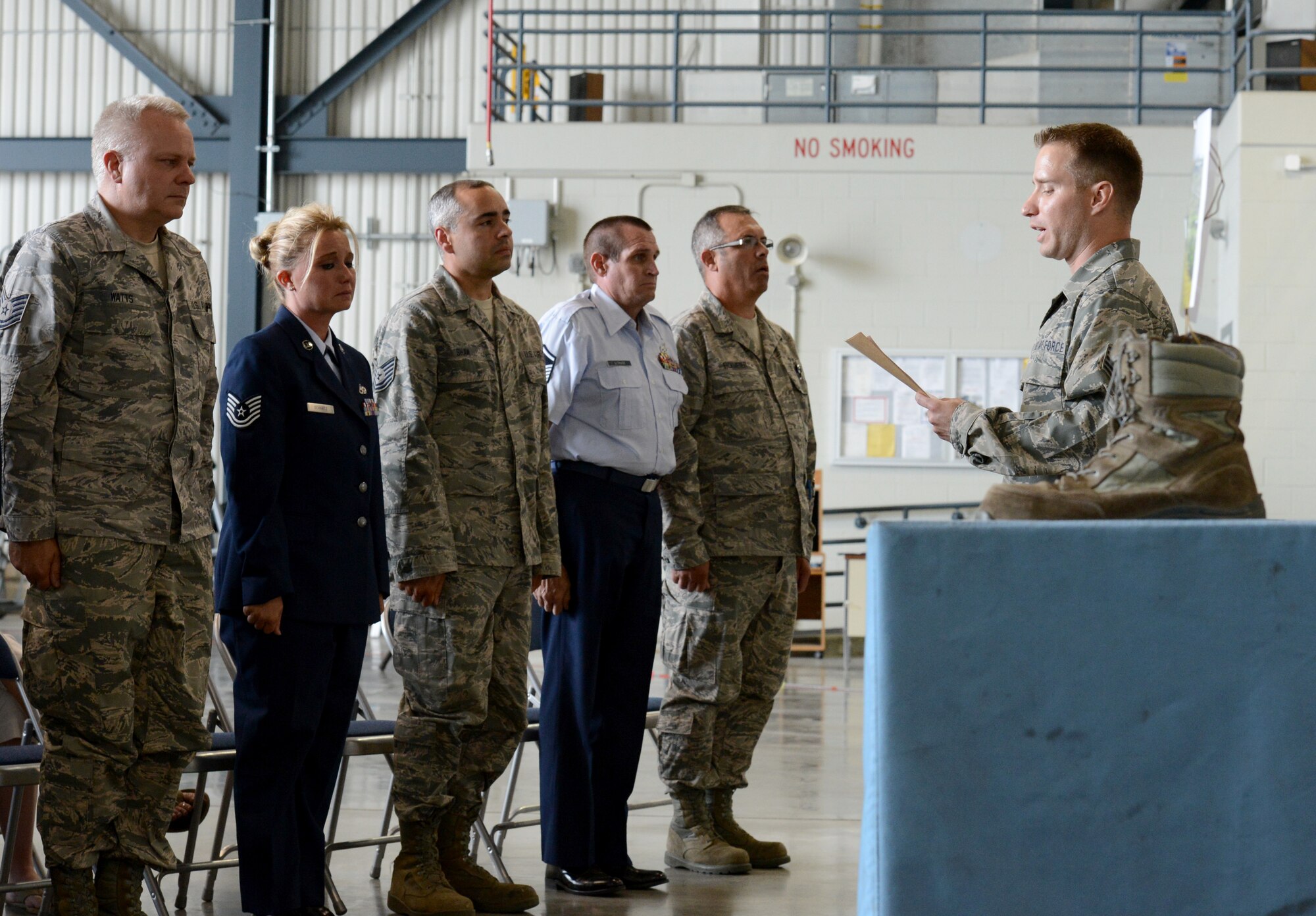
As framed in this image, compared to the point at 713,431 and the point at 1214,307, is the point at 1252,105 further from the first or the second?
the point at 713,431

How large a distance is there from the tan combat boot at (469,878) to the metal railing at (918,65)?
6587 millimetres

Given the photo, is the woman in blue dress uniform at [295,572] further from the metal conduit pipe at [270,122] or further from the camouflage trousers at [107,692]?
the metal conduit pipe at [270,122]

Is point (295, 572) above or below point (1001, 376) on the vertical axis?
below

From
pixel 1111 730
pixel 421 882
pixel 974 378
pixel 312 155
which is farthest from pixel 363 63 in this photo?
pixel 1111 730

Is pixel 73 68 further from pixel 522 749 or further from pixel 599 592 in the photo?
pixel 599 592

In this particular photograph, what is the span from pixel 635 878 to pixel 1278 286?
6.89 metres

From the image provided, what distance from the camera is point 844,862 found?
3.70m

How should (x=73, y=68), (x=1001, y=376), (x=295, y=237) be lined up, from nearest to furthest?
(x=295, y=237) < (x=1001, y=376) < (x=73, y=68)

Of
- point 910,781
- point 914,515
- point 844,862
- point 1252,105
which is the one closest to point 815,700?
point 914,515

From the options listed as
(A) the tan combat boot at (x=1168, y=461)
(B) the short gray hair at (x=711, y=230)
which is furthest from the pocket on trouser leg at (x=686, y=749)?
(A) the tan combat boot at (x=1168, y=461)

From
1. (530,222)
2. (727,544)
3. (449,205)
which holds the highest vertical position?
(530,222)

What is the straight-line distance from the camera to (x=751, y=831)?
4070mm

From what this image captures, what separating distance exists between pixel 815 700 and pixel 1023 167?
454cm

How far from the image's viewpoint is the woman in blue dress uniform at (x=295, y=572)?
2.70 meters
